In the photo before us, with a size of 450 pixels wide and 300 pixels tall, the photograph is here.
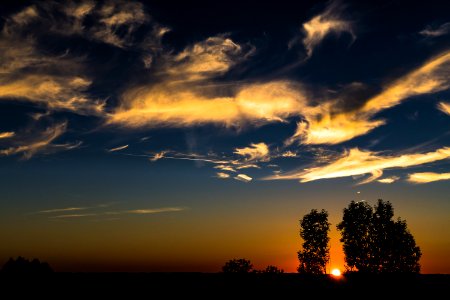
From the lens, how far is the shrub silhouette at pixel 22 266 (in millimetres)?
65812

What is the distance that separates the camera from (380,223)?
6656cm

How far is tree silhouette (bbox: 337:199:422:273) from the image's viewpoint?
63.5 m

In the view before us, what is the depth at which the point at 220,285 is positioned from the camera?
2897 cm

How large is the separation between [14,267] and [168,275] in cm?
4776

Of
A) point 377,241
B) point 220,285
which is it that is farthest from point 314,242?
point 220,285

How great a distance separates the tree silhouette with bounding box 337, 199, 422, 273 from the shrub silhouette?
173 feet

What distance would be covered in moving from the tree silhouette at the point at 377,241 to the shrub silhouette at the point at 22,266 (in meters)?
52.6

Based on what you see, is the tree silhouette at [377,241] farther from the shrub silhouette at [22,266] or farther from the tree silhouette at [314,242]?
the shrub silhouette at [22,266]

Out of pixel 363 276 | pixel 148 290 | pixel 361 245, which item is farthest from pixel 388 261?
pixel 148 290

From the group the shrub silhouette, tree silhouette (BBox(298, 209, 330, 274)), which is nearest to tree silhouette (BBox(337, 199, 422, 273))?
tree silhouette (BBox(298, 209, 330, 274))

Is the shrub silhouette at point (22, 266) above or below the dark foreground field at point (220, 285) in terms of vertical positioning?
above

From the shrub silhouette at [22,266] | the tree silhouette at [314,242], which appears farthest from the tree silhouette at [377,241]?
the shrub silhouette at [22,266]

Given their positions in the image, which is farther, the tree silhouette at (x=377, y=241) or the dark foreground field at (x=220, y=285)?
the tree silhouette at (x=377, y=241)

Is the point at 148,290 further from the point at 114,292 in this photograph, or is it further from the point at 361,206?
the point at 361,206
